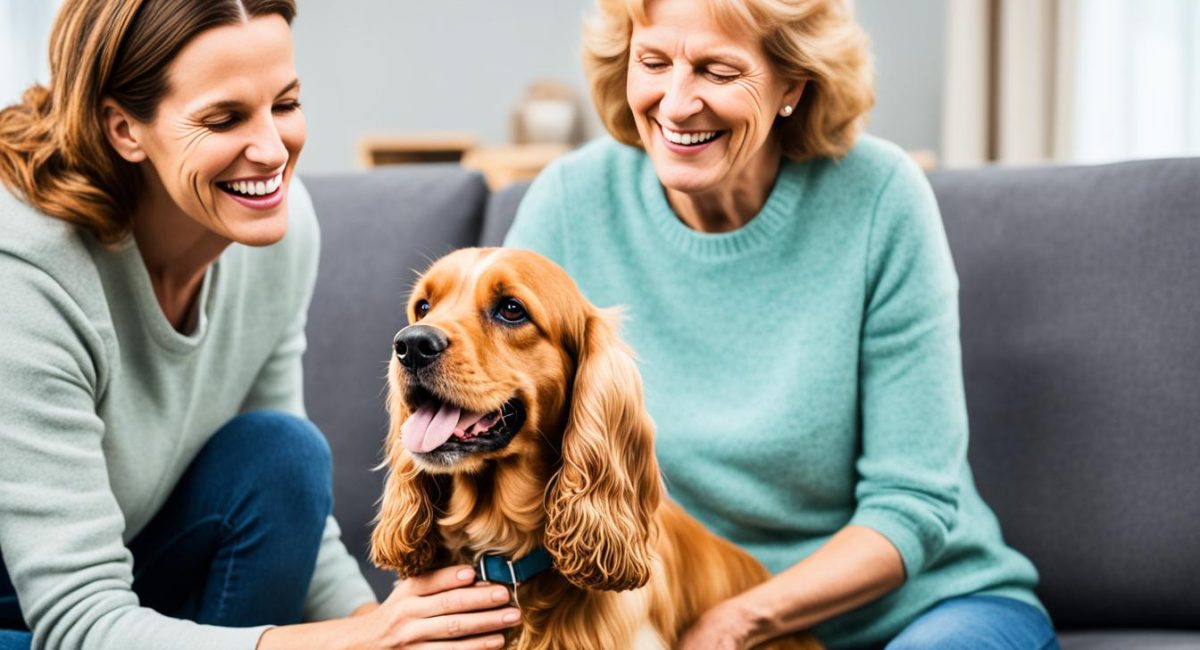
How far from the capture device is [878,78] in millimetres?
5750

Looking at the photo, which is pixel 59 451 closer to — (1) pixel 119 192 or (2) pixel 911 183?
(1) pixel 119 192

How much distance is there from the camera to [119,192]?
1.62 m

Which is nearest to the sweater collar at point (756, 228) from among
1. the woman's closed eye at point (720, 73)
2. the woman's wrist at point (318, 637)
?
the woman's closed eye at point (720, 73)

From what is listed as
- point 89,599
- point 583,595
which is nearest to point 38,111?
point 89,599

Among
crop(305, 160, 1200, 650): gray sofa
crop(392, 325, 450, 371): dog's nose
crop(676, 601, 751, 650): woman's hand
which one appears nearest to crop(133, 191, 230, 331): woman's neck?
crop(392, 325, 450, 371): dog's nose

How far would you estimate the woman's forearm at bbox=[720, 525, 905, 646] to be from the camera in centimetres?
166

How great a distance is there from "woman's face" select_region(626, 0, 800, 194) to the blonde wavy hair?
27 mm

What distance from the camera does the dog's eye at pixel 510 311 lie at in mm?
1500

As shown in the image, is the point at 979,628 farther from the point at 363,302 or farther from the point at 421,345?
the point at 363,302

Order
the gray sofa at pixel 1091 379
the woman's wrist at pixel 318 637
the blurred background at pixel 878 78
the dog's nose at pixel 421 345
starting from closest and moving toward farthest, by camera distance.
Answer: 1. the dog's nose at pixel 421 345
2. the woman's wrist at pixel 318 637
3. the gray sofa at pixel 1091 379
4. the blurred background at pixel 878 78

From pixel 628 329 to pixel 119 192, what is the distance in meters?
0.82

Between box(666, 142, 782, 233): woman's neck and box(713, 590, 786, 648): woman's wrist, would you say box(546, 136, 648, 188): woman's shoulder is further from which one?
box(713, 590, 786, 648): woman's wrist

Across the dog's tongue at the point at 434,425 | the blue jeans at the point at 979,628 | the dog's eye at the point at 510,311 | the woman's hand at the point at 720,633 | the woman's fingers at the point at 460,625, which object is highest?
the dog's eye at the point at 510,311

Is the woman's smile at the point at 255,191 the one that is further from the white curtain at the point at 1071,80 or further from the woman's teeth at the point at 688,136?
the white curtain at the point at 1071,80
